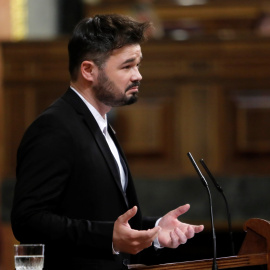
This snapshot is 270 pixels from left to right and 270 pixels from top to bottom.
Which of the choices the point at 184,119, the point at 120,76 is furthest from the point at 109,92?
the point at 184,119

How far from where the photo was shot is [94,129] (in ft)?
7.54

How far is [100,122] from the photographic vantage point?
7.91 ft

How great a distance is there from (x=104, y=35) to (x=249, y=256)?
0.79m

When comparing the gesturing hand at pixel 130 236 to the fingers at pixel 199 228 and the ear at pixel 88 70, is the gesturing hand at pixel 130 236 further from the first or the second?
the ear at pixel 88 70

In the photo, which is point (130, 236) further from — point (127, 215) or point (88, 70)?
point (88, 70)

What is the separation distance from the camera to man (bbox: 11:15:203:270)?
6.75 feet

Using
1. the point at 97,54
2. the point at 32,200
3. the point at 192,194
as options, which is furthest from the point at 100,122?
the point at 192,194

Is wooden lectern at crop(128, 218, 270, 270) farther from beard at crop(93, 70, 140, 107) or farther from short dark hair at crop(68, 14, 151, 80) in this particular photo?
short dark hair at crop(68, 14, 151, 80)

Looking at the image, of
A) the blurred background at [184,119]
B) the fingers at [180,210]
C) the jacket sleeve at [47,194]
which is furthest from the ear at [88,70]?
the blurred background at [184,119]

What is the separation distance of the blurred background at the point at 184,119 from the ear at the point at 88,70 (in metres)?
2.69

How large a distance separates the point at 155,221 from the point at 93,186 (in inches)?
12.4

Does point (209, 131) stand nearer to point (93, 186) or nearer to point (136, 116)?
point (136, 116)

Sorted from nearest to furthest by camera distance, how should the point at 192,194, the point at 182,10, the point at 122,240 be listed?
the point at 122,240, the point at 192,194, the point at 182,10

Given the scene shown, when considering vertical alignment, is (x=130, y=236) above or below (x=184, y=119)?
above
